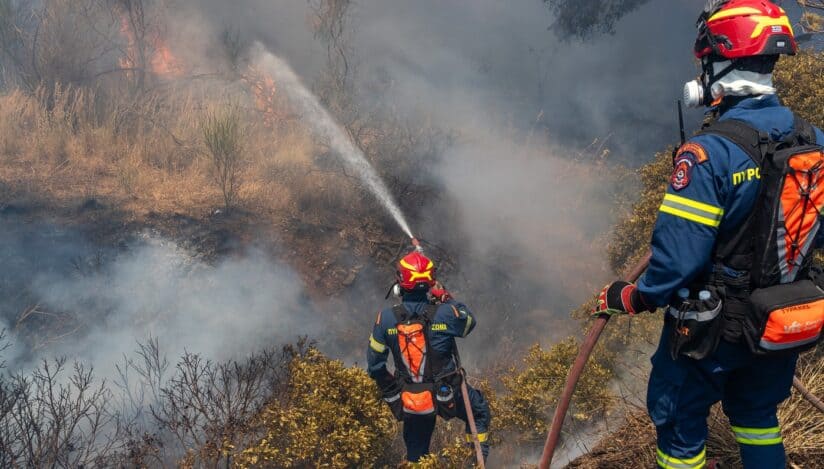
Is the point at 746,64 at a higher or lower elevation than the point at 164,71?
lower

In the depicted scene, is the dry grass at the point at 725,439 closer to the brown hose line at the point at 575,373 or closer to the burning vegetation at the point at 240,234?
the burning vegetation at the point at 240,234

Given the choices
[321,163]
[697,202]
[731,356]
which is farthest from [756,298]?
[321,163]

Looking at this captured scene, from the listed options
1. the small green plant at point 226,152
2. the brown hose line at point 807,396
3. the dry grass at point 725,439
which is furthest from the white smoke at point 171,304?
the brown hose line at point 807,396

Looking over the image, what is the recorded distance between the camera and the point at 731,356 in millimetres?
2115

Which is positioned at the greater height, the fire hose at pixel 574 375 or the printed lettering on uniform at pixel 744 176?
the printed lettering on uniform at pixel 744 176

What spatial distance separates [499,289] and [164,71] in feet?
32.0

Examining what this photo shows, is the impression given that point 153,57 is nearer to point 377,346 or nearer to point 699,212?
point 377,346

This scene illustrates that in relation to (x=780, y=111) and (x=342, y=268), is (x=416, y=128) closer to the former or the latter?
(x=342, y=268)

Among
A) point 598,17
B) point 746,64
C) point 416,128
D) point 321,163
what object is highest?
point 598,17

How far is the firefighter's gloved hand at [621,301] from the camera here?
7.29ft

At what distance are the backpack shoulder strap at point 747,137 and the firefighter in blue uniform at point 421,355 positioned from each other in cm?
269

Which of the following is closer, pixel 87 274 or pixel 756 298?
pixel 756 298

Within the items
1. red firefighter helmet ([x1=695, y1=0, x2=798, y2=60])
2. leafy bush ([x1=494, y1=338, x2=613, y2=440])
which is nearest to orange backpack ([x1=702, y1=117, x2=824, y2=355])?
red firefighter helmet ([x1=695, y1=0, x2=798, y2=60])

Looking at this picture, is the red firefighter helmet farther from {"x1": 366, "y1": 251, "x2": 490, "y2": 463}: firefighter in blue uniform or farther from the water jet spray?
the water jet spray
